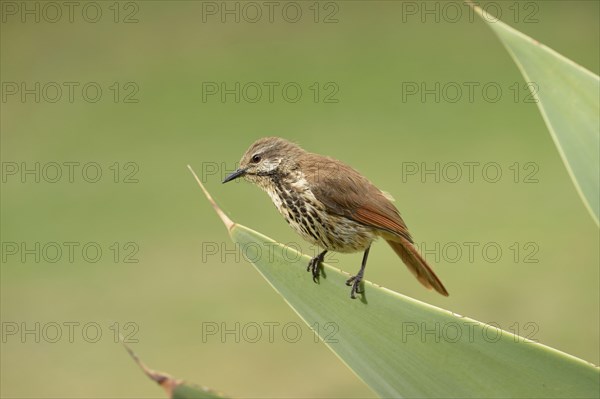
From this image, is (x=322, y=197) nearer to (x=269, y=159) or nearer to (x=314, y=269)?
(x=269, y=159)

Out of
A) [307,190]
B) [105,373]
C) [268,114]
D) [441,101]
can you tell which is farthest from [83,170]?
[307,190]

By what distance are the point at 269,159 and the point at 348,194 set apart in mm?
280

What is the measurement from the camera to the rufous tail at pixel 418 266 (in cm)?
276

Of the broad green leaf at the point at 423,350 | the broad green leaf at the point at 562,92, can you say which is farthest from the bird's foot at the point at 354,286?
the broad green leaf at the point at 562,92

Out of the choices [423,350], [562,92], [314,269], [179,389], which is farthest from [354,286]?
[179,389]

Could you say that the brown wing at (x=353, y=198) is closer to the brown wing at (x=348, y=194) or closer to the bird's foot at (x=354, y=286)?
the brown wing at (x=348, y=194)

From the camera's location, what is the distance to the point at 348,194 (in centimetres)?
314

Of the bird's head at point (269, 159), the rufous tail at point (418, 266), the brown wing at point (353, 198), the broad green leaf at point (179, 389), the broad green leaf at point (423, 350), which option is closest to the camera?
the broad green leaf at point (179, 389)

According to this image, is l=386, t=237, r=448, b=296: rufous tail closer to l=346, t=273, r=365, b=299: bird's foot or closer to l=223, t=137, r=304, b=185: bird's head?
l=223, t=137, r=304, b=185: bird's head

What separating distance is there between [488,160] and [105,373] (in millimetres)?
3381

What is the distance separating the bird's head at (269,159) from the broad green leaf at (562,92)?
1.30 m

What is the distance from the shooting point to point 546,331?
676cm

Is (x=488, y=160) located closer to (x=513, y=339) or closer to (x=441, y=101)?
(x=441, y=101)

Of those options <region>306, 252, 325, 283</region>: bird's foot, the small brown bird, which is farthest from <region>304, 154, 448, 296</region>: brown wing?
<region>306, 252, 325, 283</region>: bird's foot
